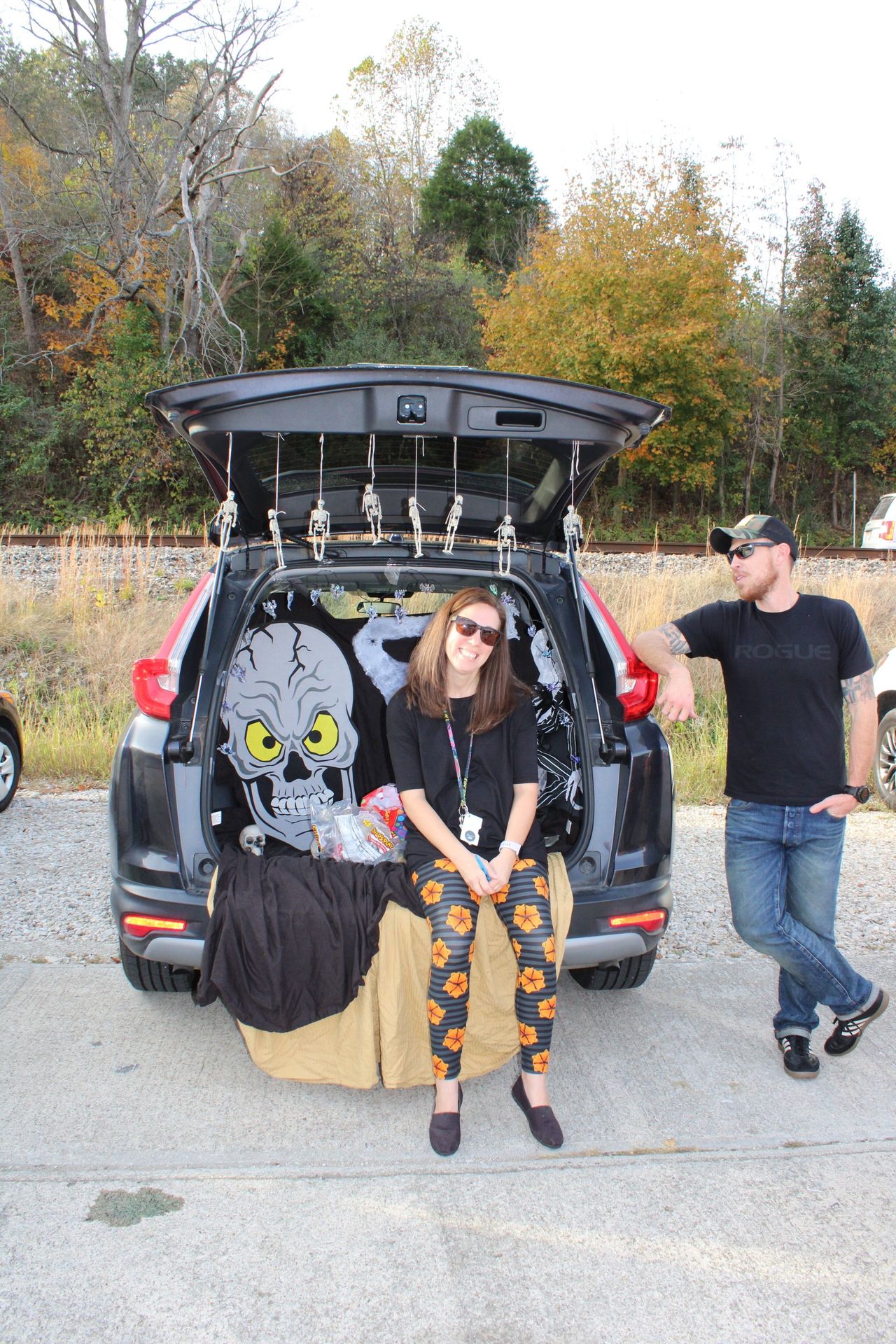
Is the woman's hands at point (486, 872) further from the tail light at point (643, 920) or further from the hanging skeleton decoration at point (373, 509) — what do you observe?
the hanging skeleton decoration at point (373, 509)

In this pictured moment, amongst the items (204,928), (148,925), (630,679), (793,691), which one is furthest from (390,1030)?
(793,691)

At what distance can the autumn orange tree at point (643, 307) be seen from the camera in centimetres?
2498

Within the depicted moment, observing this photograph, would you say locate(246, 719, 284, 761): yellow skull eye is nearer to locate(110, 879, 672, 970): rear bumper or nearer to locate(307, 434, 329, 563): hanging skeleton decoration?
locate(307, 434, 329, 563): hanging skeleton decoration

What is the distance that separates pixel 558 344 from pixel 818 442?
10919mm

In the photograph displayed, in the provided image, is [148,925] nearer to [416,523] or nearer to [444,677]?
[444,677]

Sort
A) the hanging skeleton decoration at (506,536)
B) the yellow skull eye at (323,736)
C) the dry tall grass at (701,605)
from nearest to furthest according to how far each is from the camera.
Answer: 1. the hanging skeleton decoration at (506,536)
2. the yellow skull eye at (323,736)
3. the dry tall grass at (701,605)

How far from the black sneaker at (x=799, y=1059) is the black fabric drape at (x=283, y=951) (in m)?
1.29

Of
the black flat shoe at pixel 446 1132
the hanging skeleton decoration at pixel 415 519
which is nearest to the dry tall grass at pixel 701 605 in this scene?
the hanging skeleton decoration at pixel 415 519

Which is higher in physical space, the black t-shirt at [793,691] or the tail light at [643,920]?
the black t-shirt at [793,691]

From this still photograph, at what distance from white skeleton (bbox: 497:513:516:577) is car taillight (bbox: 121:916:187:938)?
1.57m

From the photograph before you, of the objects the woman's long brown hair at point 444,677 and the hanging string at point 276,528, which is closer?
the woman's long brown hair at point 444,677

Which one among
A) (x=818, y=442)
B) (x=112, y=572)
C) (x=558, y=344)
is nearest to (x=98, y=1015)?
(x=112, y=572)

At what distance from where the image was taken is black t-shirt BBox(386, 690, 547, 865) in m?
3.05

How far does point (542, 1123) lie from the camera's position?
274 centimetres
